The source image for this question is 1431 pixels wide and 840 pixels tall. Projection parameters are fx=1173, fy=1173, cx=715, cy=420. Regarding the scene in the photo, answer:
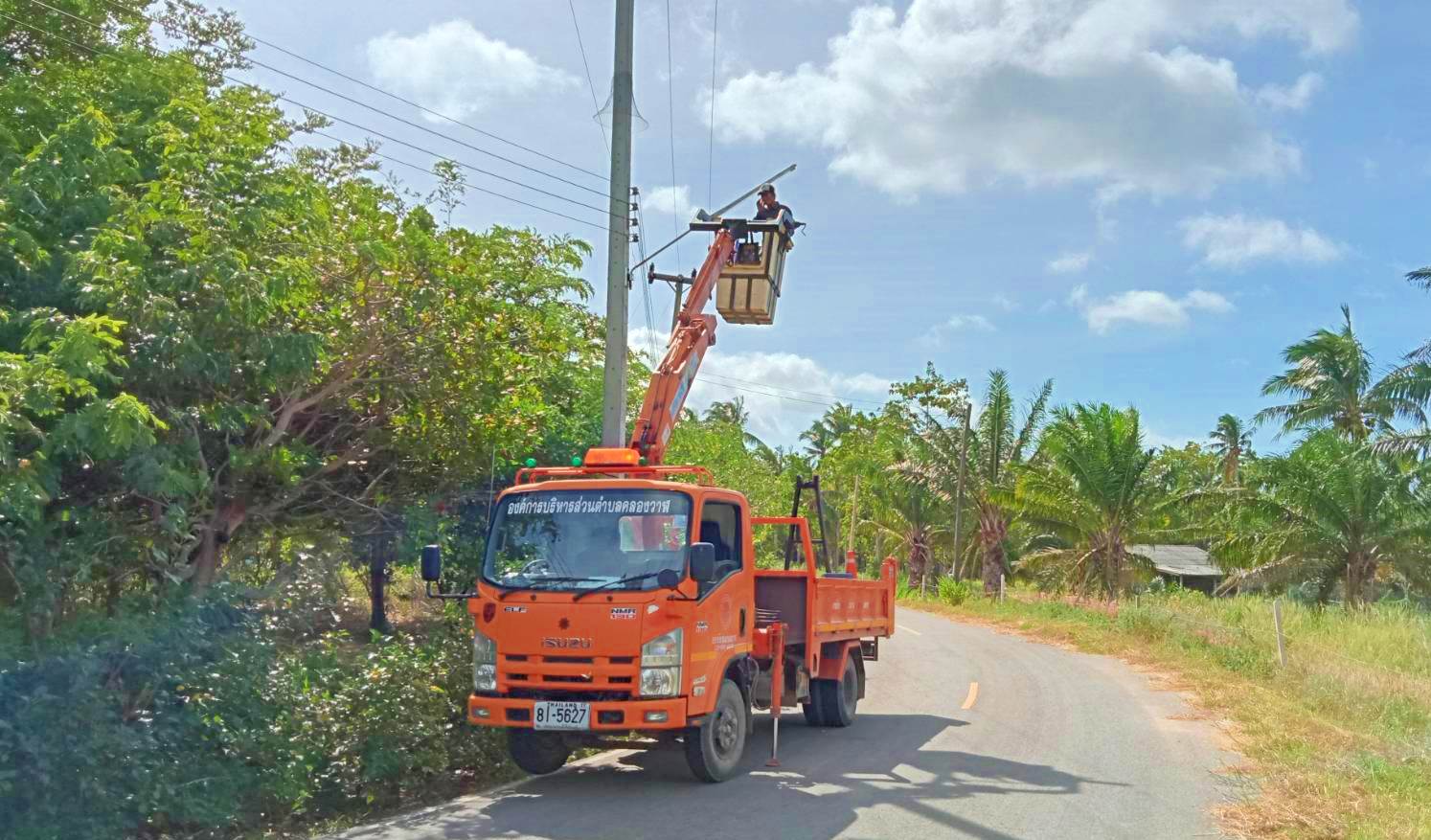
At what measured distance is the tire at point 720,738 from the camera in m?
9.38

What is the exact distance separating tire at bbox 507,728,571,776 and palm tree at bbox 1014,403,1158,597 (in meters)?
23.0

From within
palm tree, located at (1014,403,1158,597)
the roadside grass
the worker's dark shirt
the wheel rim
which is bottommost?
the roadside grass

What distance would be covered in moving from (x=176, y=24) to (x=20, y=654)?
34.0ft

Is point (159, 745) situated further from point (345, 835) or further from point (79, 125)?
point (79, 125)

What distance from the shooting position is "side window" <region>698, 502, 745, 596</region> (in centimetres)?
977

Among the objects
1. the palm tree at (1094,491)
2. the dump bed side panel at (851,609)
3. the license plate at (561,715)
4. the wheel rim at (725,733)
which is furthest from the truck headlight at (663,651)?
the palm tree at (1094,491)

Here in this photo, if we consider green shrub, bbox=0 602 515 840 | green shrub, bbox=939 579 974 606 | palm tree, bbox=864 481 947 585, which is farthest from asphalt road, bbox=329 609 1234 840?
palm tree, bbox=864 481 947 585

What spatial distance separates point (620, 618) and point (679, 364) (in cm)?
387

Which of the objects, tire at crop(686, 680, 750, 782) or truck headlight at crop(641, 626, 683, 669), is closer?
truck headlight at crop(641, 626, 683, 669)

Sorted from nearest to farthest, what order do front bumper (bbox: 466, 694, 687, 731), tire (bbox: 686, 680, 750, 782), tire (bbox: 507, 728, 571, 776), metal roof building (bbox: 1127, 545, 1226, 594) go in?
front bumper (bbox: 466, 694, 687, 731) < tire (bbox: 686, 680, 750, 782) < tire (bbox: 507, 728, 571, 776) < metal roof building (bbox: 1127, 545, 1226, 594)

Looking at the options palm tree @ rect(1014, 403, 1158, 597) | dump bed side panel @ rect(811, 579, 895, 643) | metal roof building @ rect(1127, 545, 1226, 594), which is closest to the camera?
dump bed side panel @ rect(811, 579, 895, 643)

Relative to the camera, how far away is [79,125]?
324 inches

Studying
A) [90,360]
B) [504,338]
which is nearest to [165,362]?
[90,360]

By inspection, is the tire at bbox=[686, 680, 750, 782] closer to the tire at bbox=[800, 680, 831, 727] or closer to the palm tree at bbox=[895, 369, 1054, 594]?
the tire at bbox=[800, 680, 831, 727]
